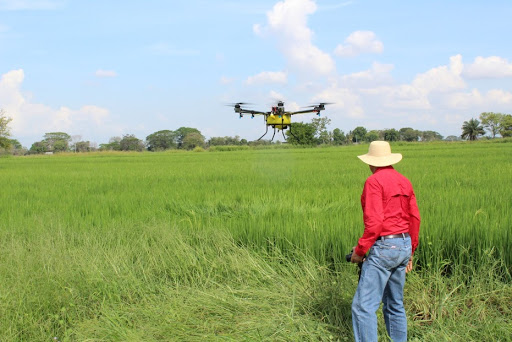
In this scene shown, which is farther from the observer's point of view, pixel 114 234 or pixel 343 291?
pixel 114 234

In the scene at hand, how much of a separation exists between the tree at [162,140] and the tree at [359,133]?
3184cm

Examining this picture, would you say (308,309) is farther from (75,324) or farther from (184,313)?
(75,324)

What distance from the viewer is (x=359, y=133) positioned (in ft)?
252

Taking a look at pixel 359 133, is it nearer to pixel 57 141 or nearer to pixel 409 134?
pixel 409 134

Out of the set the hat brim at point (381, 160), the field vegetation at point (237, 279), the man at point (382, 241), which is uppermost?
the hat brim at point (381, 160)

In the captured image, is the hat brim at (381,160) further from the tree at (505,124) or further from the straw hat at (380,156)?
→ the tree at (505,124)

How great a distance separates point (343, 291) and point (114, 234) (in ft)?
10.3

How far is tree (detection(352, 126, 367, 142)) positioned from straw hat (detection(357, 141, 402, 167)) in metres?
72.7

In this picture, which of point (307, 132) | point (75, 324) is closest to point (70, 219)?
point (75, 324)

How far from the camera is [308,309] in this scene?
349 cm

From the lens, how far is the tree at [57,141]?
84.2m

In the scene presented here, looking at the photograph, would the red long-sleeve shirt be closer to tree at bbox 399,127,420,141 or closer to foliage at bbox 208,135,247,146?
foliage at bbox 208,135,247,146

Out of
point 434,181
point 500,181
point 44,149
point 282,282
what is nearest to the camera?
point 282,282

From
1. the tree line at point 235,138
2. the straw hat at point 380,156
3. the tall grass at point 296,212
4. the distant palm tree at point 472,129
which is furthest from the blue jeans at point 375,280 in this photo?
the distant palm tree at point 472,129
